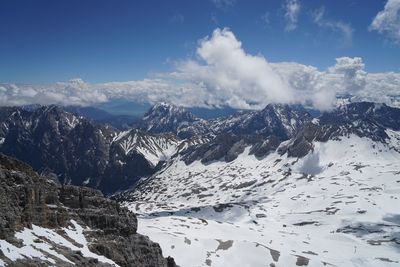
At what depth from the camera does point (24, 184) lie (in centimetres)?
8294

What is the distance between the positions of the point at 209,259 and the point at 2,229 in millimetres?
93670

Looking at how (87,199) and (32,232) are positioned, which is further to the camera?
(87,199)

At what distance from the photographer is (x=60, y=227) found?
86.2 meters

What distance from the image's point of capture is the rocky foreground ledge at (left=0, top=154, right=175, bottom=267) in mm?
67188

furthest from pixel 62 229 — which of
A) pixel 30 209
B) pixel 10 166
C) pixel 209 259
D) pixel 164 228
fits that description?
pixel 164 228

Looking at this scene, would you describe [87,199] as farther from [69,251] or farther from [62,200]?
[69,251]

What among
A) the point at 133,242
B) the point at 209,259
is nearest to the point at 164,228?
the point at 209,259

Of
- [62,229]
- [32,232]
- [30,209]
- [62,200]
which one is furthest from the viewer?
[62,200]

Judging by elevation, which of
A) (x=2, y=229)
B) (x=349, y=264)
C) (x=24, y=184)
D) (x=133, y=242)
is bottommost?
(x=349, y=264)

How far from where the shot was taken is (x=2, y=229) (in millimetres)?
65562

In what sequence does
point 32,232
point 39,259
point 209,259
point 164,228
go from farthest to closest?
point 164,228, point 209,259, point 32,232, point 39,259

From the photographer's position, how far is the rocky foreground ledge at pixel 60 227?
67.2 metres

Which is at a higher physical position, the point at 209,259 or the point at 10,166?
the point at 10,166

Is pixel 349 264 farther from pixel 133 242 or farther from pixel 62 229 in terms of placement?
pixel 62 229
